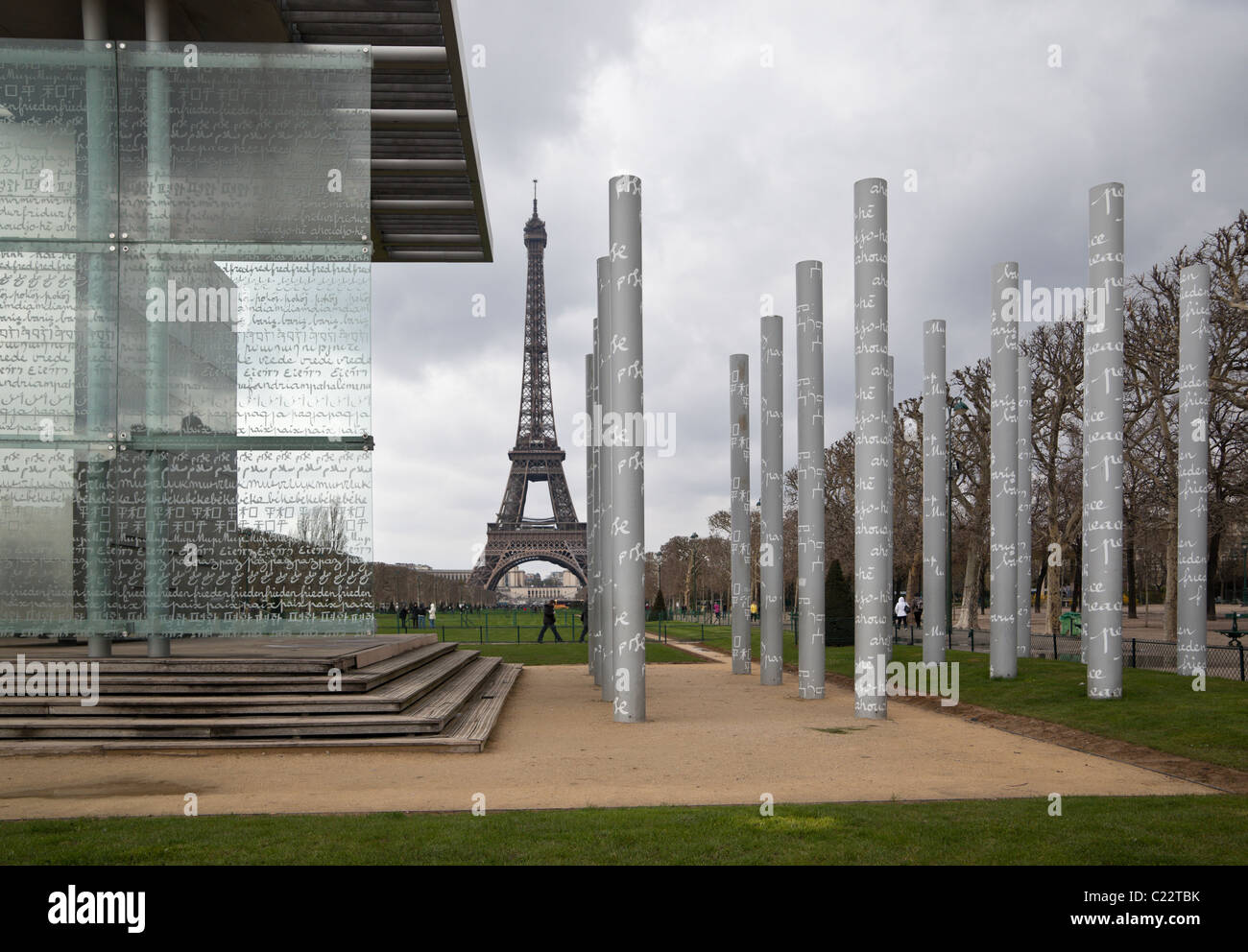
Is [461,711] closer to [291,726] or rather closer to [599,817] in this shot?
[291,726]

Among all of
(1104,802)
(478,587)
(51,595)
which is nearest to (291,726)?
(51,595)

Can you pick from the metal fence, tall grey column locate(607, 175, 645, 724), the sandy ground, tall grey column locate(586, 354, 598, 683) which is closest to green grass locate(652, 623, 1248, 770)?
the sandy ground

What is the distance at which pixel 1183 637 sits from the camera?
1991 cm

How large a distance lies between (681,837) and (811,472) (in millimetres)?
13337

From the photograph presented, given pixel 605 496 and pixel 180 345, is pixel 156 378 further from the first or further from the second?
pixel 605 496

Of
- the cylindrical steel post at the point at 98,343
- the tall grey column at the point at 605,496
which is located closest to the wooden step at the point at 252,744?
the tall grey column at the point at 605,496

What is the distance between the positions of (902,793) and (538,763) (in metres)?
4.43

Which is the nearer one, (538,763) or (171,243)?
(538,763)

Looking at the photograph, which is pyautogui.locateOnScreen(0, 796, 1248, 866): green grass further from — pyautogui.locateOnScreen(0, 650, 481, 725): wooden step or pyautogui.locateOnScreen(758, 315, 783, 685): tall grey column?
pyautogui.locateOnScreen(758, 315, 783, 685): tall grey column

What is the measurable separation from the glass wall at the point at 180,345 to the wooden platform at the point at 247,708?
1.46 m

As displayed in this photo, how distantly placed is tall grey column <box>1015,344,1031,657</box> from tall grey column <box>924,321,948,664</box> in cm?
497

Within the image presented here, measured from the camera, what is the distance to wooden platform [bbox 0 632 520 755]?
13711 millimetres

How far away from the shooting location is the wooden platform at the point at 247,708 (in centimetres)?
1371
